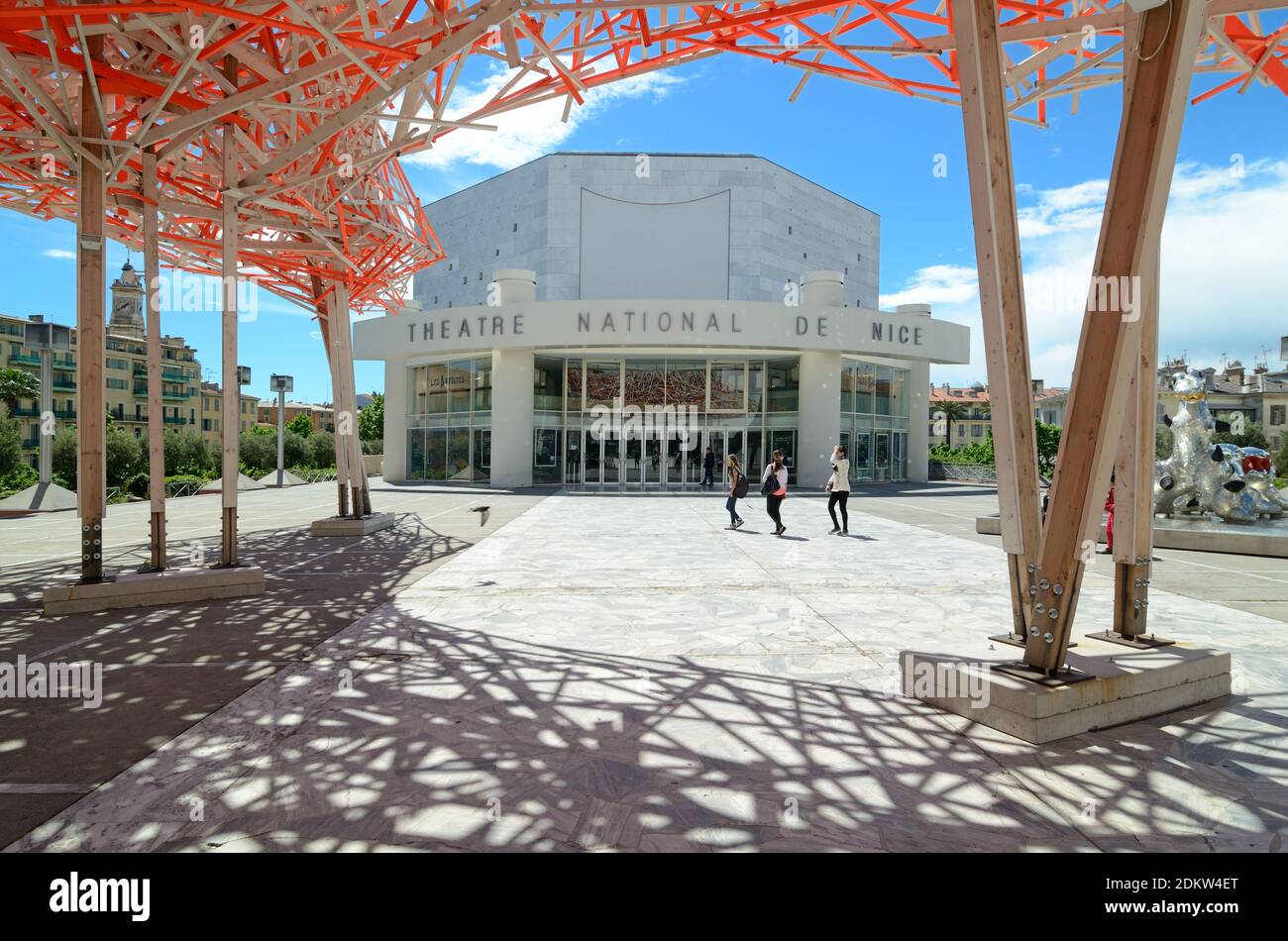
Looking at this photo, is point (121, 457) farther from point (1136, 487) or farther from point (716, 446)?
point (1136, 487)

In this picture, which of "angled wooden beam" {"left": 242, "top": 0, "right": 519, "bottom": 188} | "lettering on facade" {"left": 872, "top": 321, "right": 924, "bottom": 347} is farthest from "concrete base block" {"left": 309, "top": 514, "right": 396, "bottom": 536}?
"lettering on facade" {"left": 872, "top": 321, "right": 924, "bottom": 347}

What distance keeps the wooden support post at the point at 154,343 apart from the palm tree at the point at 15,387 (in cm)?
7615

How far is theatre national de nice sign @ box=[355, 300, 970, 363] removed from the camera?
27609 millimetres

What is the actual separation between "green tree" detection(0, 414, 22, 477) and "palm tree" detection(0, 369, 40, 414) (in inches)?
1827

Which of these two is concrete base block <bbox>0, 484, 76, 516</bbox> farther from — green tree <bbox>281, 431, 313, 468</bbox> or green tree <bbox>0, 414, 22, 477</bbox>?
green tree <bbox>281, 431, 313, 468</bbox>

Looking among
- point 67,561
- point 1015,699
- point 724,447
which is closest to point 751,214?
point 724,447

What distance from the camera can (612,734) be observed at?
439 centimetres

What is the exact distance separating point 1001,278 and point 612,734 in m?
3.85

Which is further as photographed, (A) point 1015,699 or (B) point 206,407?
(B) point 206,407

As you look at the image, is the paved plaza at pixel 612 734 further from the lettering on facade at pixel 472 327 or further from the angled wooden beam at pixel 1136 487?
the lettering on facade at pixel 472 327

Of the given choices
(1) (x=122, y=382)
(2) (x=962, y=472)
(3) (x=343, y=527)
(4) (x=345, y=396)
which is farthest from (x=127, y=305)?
(1) (x=122, y=382)
